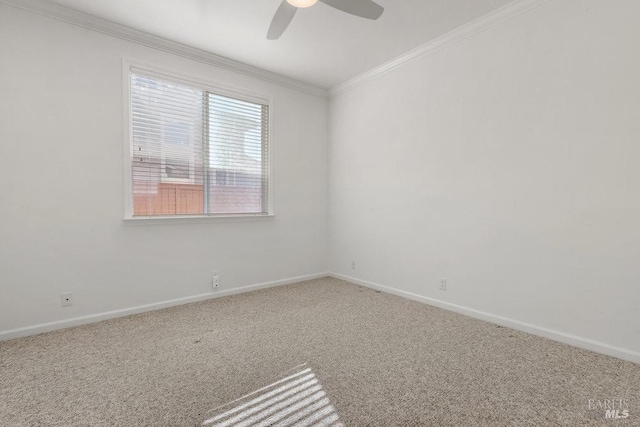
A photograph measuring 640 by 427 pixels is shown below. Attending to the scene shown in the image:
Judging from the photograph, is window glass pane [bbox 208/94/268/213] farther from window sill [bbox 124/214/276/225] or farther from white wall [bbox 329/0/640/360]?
white wall [bbox 329/0/640/360]

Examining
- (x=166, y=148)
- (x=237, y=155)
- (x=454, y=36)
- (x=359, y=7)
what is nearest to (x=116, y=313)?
(x=166, y=148)

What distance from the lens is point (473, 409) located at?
151 cm

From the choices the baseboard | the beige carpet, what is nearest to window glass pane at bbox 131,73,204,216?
the beige carpet

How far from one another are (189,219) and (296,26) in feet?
7.02

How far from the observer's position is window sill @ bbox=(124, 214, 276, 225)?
2.86 m

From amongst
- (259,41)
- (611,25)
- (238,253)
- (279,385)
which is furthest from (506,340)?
(259,41)

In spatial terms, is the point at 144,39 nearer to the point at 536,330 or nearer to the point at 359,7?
the point at 359,7

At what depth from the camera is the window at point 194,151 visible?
9.51ft

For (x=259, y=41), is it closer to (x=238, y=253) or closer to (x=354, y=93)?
(x=354, y=93)

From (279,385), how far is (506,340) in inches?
68.6

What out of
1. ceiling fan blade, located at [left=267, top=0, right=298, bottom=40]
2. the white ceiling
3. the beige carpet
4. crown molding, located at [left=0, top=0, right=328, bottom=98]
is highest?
the white ceiling

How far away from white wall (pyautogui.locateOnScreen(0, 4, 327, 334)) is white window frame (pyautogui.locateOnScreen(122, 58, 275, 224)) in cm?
5

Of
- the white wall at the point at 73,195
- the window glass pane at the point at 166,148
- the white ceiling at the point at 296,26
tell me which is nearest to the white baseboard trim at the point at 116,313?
the white wall at the point at 73,195

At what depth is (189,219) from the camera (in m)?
3.17
